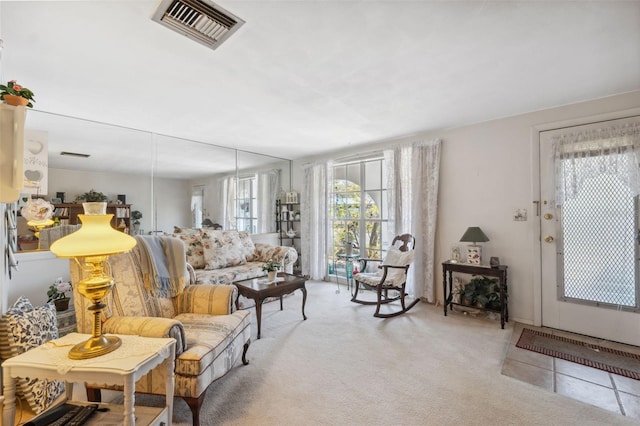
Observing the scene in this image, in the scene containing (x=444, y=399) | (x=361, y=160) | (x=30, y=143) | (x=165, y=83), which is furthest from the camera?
(x=361, y=160)

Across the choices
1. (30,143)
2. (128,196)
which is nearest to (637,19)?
(30,143)

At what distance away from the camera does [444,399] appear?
6.11ft

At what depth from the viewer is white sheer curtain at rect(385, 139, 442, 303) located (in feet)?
12.3

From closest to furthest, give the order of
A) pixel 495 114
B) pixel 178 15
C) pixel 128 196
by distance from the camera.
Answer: pixel 178 15
pixel 495 114
pixel 128 196

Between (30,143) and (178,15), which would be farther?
(30,143)

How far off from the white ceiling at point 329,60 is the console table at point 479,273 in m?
1.78

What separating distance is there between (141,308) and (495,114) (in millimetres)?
3978

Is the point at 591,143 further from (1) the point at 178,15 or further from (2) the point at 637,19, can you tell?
(1) the point at 178,15

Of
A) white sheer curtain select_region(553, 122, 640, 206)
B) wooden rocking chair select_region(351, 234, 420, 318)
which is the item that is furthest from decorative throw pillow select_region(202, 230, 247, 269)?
white sheer curtain select_region(553, 122, 640, 206)

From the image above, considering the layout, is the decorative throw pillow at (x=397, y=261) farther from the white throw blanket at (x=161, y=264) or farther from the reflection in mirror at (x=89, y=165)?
the reflection in mirror at (x=89, y=165)

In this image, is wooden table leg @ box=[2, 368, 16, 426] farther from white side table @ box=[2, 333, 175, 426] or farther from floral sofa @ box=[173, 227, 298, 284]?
floral sofa @ box=[173, 227, 298, 284]

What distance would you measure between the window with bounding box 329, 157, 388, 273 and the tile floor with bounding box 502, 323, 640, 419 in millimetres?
2412

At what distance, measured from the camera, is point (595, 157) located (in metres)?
Result: 2.75

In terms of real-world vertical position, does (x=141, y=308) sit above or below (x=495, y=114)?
below
